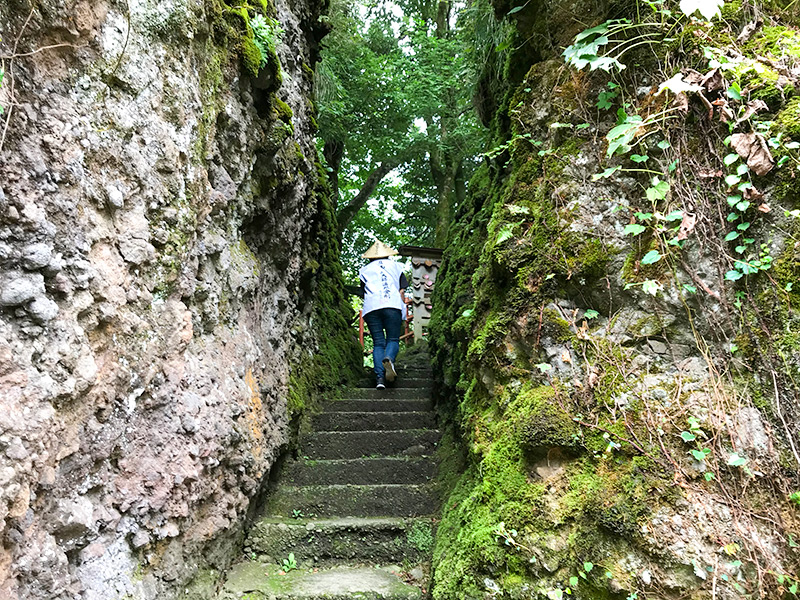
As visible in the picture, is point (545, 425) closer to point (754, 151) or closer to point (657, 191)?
point (657, 191)

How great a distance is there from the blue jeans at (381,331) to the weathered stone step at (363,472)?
1973 millimetres

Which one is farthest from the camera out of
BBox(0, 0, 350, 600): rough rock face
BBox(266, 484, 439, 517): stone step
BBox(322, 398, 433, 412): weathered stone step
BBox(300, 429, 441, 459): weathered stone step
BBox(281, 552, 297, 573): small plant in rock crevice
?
BBox(322, 398, 433, 412): weathered stone step

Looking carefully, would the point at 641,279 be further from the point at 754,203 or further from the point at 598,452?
the point at 598,452

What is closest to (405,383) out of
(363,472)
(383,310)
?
(383,310)

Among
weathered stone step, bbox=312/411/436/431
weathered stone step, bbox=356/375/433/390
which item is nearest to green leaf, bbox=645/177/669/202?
weathered stone step, bbox=312/411/436/431

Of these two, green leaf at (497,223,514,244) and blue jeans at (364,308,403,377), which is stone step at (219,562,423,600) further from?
blue jeans at (364,308,403,377)

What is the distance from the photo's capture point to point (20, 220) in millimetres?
1619

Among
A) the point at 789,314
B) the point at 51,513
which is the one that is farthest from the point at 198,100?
the point at 789,314

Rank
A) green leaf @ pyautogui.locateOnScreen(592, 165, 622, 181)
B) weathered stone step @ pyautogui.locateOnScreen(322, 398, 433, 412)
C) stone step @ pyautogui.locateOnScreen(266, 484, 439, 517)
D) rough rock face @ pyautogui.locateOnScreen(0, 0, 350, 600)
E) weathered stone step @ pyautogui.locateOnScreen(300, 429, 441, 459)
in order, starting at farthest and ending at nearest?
weathered stone step @ pyautogui.locateOnScreen(322, 398, 433, 412), weathered stone step @ pyautogui.locateOnScreen(300, 429, 441, 459), stone step @ pyautogui.locateOnScreen(266, 484, 439, 517), green leaf @ pyautogui.locateOnScreen(592, 165, 622, 181), rough rock face @ pyautogui.locateOnScreen(0, 0, 350, 600)

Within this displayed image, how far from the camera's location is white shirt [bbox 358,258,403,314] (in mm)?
5758

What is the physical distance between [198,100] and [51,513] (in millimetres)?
2144

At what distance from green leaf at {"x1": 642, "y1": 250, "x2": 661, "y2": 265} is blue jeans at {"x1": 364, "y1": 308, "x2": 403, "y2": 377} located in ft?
12.1

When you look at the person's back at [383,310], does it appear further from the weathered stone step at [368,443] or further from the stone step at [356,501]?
the stone step at [356,501]

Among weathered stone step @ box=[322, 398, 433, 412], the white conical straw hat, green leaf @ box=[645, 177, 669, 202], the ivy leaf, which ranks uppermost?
the white conical straw hat
